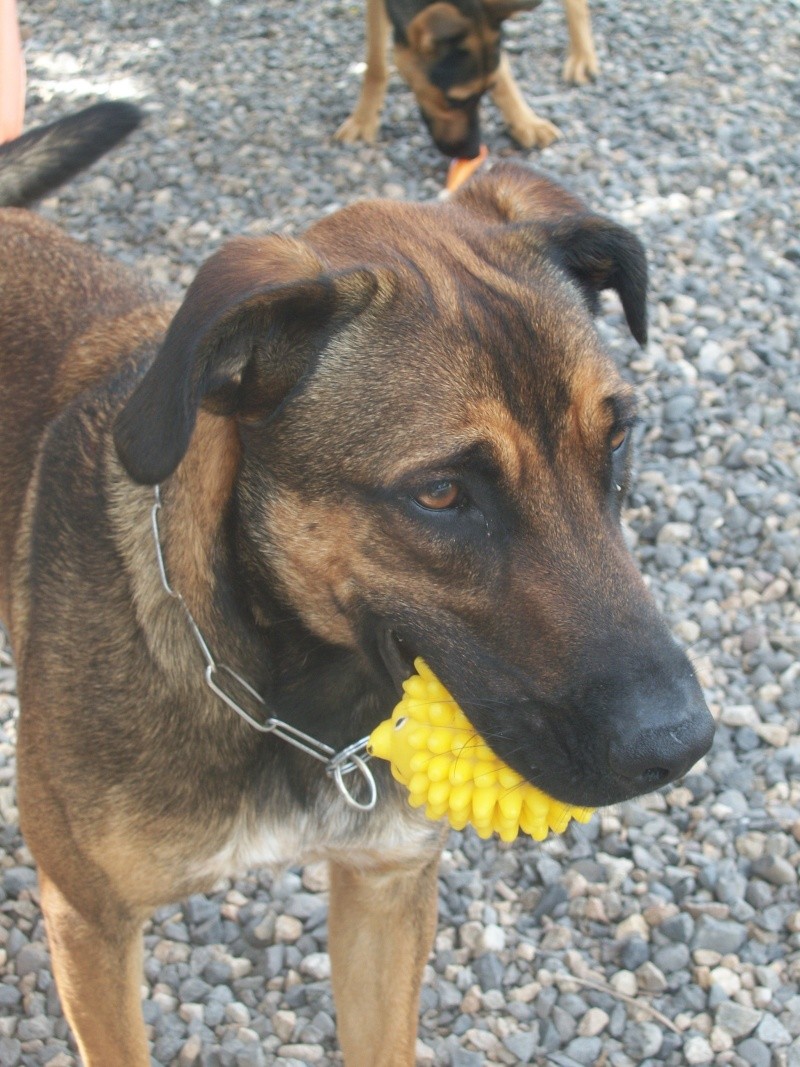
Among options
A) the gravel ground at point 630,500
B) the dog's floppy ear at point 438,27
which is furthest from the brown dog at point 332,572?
the dog's floppy ear at point 438,27

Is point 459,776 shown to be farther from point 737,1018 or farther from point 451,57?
point 451,57

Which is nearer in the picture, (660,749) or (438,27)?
(660,749)

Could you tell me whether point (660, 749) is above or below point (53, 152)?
below

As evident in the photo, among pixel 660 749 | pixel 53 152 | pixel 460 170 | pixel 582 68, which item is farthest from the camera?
pixel 582 68

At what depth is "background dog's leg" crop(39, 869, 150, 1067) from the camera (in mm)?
2924

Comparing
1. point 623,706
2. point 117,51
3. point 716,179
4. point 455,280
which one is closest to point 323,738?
point 623,706

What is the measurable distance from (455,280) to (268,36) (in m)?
7.41

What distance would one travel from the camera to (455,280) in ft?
8.50

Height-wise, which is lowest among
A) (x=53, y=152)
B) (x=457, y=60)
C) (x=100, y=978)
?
(x=100, y=978)

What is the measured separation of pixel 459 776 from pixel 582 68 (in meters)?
7.04

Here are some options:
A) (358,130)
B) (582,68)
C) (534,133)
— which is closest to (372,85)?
(358,130)

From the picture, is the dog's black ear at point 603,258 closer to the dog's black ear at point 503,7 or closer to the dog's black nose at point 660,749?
the dog's black nose at point 660,749

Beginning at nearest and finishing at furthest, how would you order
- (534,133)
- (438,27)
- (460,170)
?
(438,27)
(460,170)
(534,133)

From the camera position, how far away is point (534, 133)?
307 inches
